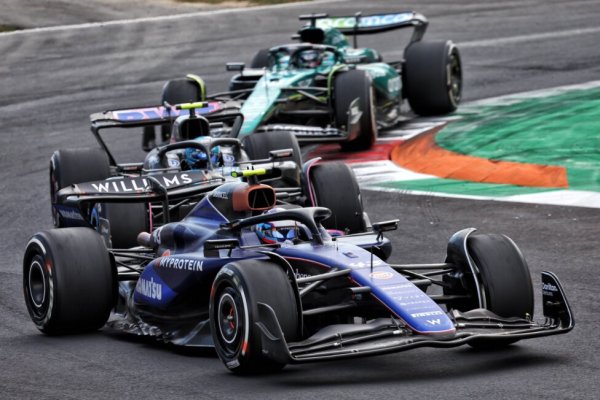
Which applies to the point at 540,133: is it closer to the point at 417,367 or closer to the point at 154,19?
the point at 417,367

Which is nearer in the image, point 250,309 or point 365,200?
point 250,309

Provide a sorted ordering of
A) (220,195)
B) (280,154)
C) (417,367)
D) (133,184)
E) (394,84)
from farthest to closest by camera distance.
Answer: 1. (394,84)
2. (280,154)
3. (133,184)
4. (220,195)
5. (417,367)

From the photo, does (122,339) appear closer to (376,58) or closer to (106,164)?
(106,164)

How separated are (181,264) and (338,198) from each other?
10.3 feet

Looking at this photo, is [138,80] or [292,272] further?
[138,80]

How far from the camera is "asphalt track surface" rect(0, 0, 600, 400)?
30.1ft

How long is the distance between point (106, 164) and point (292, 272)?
271 inches

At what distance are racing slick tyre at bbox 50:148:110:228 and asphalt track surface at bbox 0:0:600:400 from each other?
1.06 m

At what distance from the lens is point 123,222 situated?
44.2ft

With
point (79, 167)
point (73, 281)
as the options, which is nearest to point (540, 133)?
point (79, 167)

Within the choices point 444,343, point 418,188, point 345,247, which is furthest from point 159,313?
point 418,188

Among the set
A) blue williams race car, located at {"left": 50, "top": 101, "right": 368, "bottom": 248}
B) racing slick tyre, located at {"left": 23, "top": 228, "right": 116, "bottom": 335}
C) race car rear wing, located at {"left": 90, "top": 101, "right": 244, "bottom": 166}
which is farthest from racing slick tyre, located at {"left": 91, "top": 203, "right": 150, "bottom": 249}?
race car rear wing, located at {"left": 90, "top": 101, "right": 244, "bottom": 166}

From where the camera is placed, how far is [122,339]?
11359 mm

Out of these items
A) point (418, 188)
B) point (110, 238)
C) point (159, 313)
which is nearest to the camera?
point (159, 313)
